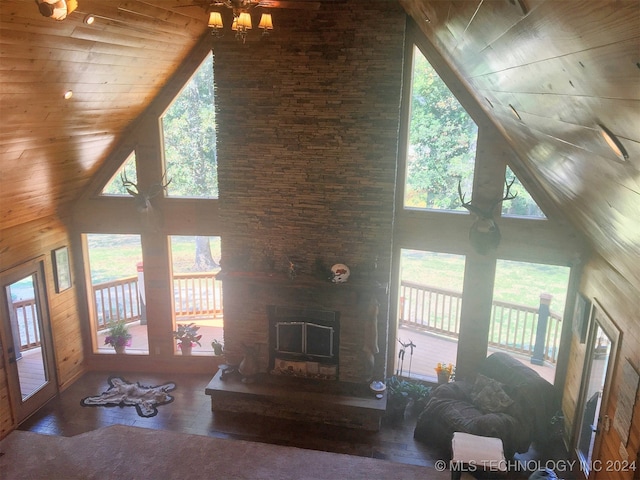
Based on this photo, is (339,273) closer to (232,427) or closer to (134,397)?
(232,427)

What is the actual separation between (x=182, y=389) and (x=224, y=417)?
104 centimetres

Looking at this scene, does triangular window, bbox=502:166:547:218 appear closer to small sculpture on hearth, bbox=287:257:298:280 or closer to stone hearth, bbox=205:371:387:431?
small sculpture on hearth, bbox=287:257:298:280

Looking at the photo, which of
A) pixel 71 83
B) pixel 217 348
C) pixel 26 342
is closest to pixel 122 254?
pixel 26 342

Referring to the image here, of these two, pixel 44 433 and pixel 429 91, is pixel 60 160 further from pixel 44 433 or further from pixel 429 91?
pixel 429 91

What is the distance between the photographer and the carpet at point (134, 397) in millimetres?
6887

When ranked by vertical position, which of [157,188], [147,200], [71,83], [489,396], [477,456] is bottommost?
[477,456]

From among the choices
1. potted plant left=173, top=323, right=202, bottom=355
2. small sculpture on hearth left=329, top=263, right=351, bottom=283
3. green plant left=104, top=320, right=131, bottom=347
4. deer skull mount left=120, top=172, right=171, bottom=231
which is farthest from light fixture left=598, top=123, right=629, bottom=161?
green plant left=104, top=320, right=131, bottom=347

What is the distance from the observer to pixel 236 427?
645 cm

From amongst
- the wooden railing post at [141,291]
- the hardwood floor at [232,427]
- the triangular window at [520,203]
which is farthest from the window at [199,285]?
the triangular window at [520,203]

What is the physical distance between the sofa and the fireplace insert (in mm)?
1433

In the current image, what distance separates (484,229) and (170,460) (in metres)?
4.71

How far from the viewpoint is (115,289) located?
821 centimetres

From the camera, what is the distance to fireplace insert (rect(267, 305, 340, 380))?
672 centimetres

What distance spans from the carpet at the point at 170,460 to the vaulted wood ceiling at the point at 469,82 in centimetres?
286
